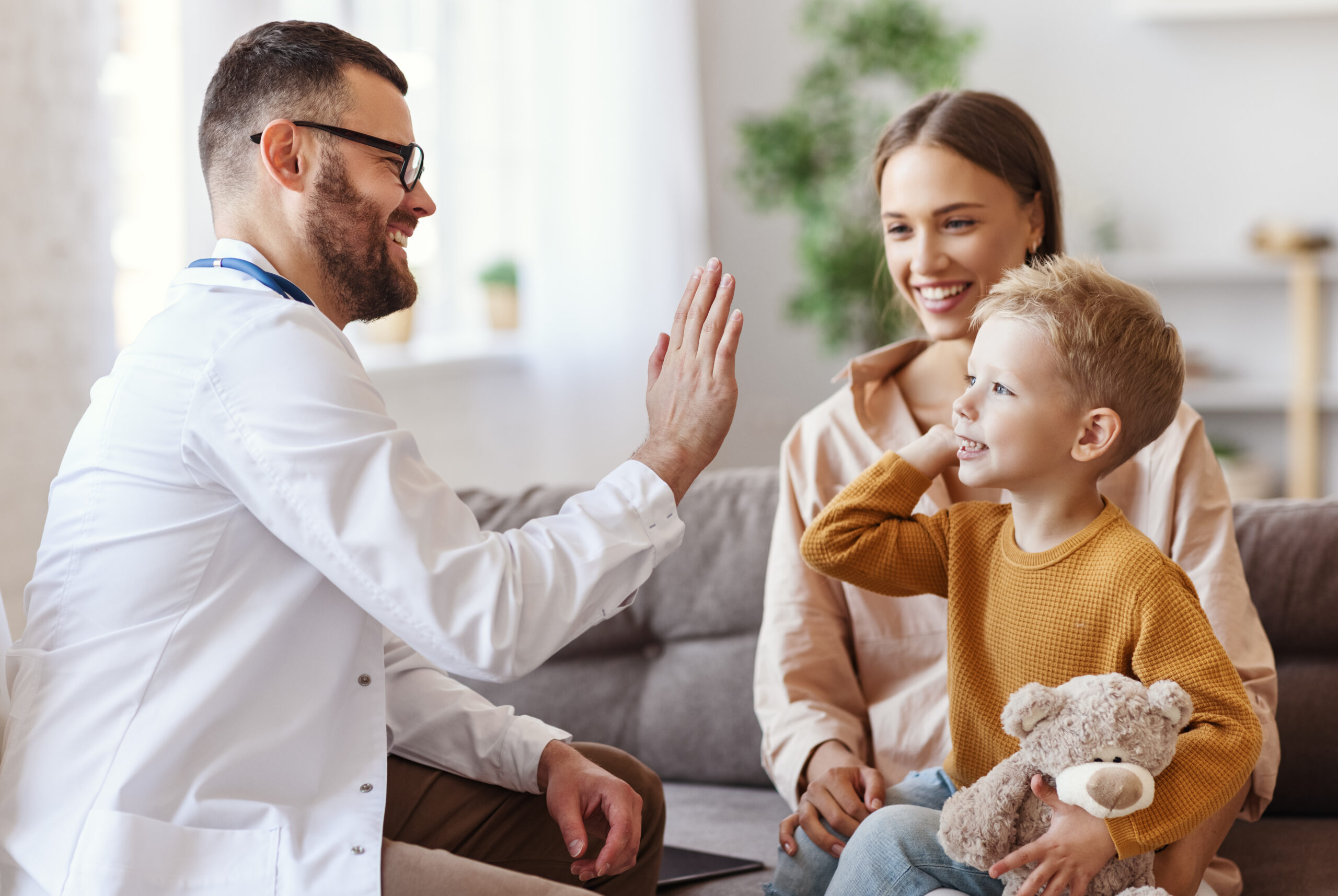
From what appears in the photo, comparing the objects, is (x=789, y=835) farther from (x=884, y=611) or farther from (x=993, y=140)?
(x=993, y=140)

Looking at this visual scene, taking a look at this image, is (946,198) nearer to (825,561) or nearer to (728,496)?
(825,561)

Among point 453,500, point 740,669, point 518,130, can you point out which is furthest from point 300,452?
point 518,130

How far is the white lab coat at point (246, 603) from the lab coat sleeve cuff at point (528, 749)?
0.86 feet

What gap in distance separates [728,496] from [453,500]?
0.95 meters

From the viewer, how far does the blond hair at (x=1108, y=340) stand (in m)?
1.19

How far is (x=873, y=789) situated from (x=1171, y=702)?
1.45 feet

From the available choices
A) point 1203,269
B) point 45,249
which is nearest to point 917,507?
point 45,249

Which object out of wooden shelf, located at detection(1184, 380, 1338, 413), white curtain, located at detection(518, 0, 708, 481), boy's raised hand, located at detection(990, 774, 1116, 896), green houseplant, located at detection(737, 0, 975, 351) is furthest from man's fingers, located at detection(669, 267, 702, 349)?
wooden shelf, located at detection(1184, 380, 1338, 413)

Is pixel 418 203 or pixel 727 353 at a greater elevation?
pixel 418 203

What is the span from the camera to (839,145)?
4688 mm

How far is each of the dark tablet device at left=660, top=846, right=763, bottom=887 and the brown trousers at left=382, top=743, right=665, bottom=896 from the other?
13 cm

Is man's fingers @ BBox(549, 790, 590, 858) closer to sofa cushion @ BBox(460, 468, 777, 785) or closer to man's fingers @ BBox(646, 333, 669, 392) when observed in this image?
man's fingers @ BBox(646, 333, 669, 392)

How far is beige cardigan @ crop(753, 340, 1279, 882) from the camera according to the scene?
4.77 ft

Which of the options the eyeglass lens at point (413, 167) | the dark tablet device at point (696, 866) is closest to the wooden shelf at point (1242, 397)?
the dark tablet device at point (696, 866)
